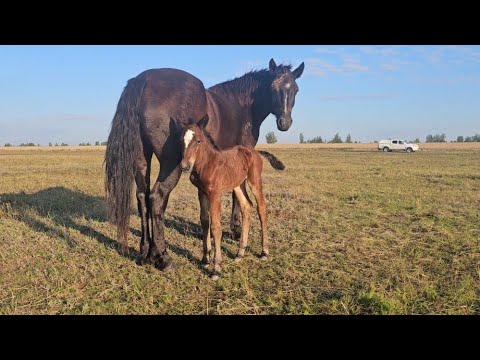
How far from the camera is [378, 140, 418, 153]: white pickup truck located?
50938 mm

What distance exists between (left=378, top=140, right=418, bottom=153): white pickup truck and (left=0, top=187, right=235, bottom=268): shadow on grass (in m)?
49.1

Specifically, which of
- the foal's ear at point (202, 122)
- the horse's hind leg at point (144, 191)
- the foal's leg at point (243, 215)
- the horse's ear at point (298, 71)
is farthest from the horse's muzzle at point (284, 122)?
the horse's hind leg at point (144, 191)

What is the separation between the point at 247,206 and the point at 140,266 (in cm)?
195

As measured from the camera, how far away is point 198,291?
175 inches

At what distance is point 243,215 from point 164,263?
60.4 inches

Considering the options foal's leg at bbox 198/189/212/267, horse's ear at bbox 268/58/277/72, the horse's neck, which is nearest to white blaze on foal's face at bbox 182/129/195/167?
foal's leg at bbox 198/189/212/267

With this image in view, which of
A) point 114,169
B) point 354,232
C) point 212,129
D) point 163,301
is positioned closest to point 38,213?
point 114,169

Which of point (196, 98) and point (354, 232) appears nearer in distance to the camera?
point (196, 98)

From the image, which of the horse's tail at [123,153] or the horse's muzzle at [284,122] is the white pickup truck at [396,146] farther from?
the horse's tail at [123,153]

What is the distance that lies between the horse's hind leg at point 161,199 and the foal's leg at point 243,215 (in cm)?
113

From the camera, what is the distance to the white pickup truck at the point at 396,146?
50.9 m

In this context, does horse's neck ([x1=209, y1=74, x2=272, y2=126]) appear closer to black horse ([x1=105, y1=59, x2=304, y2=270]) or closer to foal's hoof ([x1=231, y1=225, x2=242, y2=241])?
black horse ([x1=105, y1=59, x2=304, y2=270])

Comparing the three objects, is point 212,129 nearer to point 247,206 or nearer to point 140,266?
point 247,206

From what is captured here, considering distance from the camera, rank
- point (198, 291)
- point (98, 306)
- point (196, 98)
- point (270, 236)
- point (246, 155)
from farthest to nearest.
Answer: point (270, 236), point (246, 155), point (196, 98), point (198, 291), point (98, 306)
